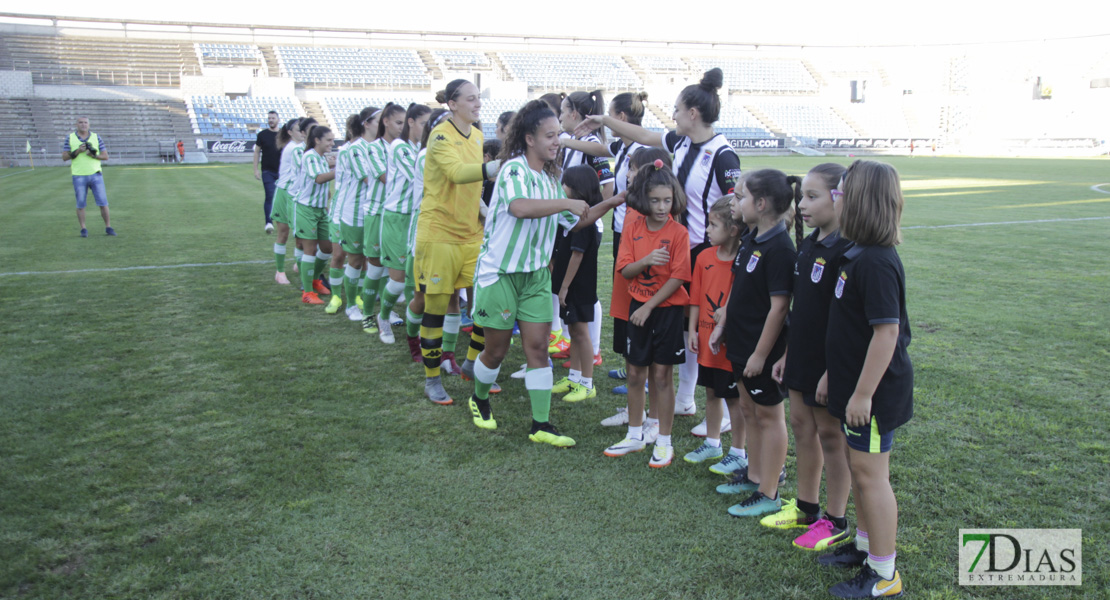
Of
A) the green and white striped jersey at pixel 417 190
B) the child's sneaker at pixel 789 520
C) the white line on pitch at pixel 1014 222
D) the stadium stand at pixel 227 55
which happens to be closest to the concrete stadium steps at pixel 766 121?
the stadium stand at pixel 227 55

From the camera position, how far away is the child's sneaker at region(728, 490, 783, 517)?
3396 millimetres

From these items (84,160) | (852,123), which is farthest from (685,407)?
(852,123)

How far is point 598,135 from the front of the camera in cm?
530

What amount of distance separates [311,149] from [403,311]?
6.55 ft

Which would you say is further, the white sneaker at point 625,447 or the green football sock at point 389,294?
the green football sock at point 389,294

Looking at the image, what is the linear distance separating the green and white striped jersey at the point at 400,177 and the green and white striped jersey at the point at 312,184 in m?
1.76

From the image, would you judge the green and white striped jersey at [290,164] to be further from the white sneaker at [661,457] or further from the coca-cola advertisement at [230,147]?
the coca-cola advertisement at [230,147]

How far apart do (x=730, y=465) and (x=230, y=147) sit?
3947cm

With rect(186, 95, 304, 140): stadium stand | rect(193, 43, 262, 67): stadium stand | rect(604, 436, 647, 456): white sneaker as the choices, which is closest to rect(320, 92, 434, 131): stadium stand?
rect(186, 95, 304, 140): stadium stand

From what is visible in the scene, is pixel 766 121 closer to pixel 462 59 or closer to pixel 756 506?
pixel 462 59

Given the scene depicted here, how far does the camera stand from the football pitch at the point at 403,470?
2910 millimetres

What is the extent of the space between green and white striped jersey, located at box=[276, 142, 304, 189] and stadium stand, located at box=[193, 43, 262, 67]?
44388mm

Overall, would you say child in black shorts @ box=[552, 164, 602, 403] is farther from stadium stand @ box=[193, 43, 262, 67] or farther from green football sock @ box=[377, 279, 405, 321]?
stadium stand @ box=[193, 43, 262, 67]
